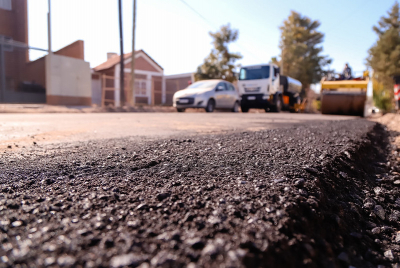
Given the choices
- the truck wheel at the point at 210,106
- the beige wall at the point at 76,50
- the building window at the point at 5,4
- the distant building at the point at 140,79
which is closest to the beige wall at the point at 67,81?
the beige wall at the point at 76,50

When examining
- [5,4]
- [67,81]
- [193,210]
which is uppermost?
[5,4]

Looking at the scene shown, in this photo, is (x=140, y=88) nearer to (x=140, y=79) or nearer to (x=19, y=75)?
(x=140, y=79)

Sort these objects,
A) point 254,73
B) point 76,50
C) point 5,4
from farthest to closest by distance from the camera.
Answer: point 76,50
point 5,4
point 254,73

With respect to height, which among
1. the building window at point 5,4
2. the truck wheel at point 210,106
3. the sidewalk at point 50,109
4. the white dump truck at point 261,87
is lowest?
the sidewalk at point 50,109

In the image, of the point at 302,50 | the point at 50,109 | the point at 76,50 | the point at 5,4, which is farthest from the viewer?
the point at 302,50

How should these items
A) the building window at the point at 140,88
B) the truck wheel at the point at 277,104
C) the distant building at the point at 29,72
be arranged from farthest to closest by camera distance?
1. the building window at the point at 140,88
2. the distant building at the point at 29,72
3. the truck wheel at the point at 277,104

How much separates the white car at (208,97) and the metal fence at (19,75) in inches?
396

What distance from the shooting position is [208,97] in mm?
12703

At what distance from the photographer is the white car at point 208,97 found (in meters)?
12.5

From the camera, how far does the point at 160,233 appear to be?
101cm

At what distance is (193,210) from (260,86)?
14299 mm

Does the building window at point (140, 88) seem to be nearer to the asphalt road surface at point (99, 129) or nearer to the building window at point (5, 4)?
the building window at point (5, 4)

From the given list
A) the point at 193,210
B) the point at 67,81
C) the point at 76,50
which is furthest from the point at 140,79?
the point at 193,210

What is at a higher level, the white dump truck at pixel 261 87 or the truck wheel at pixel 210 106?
the white dump truck at pixel 261 87
